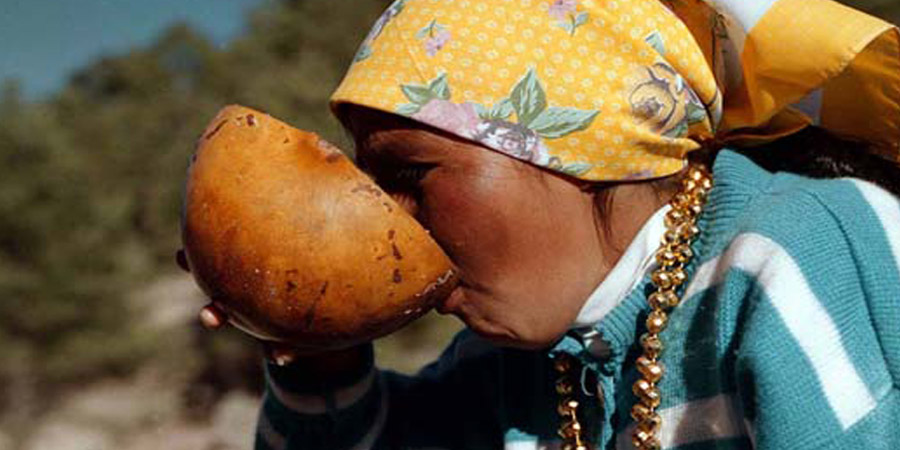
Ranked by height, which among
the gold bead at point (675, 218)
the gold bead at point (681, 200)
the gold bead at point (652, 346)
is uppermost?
the gold bead at point (681, 200)

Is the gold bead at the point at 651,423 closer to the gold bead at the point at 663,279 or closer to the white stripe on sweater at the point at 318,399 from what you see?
the gold bead at the point at 663,279

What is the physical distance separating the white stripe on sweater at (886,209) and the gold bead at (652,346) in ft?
0.86

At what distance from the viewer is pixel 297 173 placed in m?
1.18

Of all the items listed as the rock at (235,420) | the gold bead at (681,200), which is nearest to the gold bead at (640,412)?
the gold bead at (681,200)

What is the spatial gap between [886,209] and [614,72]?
321mm

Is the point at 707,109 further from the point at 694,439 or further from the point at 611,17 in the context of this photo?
the point at 694,439

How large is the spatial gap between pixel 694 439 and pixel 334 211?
1.50 feet

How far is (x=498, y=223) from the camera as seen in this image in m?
1.25

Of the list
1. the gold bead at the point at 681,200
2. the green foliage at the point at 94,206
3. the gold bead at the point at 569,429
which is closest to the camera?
the gold bead at the point at 681,200

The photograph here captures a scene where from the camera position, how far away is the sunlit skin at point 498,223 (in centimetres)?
125

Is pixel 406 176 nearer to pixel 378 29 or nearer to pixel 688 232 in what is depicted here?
pixel 378 29

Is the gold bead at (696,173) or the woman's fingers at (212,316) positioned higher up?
the gold bead at (696,173)

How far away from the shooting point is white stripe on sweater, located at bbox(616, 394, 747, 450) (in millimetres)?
1241

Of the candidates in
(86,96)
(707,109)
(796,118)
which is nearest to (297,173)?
(707,109)
